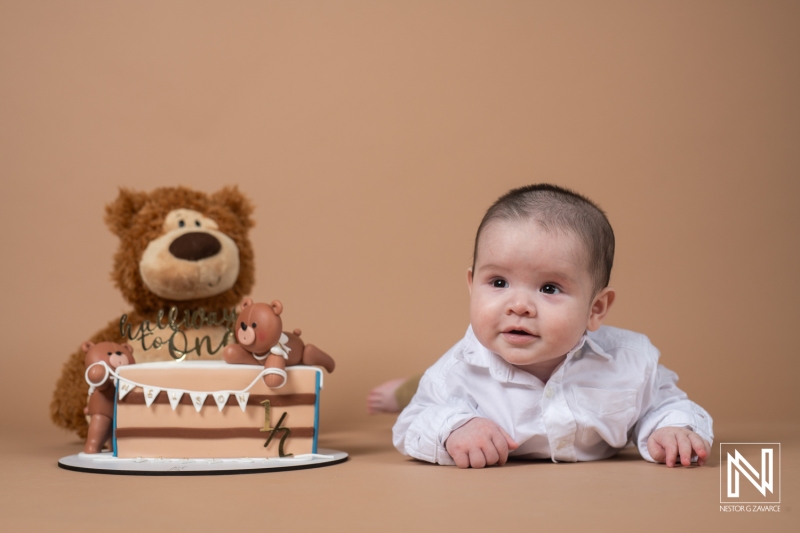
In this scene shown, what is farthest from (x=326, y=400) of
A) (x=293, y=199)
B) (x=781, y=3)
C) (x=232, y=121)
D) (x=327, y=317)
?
(x=781, y=3)

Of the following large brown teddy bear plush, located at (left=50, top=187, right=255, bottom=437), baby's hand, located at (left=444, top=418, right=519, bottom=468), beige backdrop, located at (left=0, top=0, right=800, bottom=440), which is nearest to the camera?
baby's hand, located at (left=444, top=418, right=519, bottom=468)

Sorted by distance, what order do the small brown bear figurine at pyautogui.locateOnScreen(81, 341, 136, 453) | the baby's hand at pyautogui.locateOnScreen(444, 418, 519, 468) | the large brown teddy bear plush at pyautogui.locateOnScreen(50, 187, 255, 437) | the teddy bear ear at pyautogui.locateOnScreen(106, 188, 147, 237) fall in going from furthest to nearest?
the teddy bear ear at pyautogui.locateOnScreen(106, 188, 147, 237) → the large brown teddy bear plush at pyautogui.locateOnScreen(50, 187, 255, 437) → the small brown bear figurine at pyautogui.locateOnScreen(81, 341, 136, 453) → the baby's hand at pyautogui.locateOnScreen(444, 418, 519, 468)

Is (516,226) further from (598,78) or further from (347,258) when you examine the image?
(598,78)

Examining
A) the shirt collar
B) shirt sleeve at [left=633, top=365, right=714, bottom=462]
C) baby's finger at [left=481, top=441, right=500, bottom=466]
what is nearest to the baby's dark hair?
the shirt collar

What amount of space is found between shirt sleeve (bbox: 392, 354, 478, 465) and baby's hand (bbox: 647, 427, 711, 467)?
391 mm

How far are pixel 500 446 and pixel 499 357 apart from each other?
0.21m

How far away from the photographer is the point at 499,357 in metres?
2.02

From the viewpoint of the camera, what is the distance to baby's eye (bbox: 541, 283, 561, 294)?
1.90 metres

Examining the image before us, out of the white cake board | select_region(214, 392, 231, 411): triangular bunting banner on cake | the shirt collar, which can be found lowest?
the white cake board

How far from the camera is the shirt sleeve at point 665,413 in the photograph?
6.47ft

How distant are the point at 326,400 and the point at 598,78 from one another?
64.8 inches

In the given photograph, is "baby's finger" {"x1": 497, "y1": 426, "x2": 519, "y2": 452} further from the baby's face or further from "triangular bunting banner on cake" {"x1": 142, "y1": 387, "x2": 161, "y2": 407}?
"triangular bunting banner on cake" {"x1": 142, "y1": 387, "x2": 161, "y2": 407}

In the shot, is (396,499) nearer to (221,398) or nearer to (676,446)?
(221,398)

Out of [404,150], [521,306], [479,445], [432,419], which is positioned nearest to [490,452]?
[479,445]
